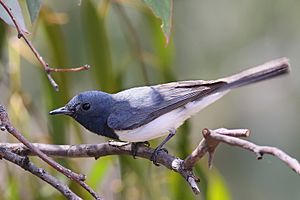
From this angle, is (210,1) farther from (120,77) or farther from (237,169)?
(120,77)

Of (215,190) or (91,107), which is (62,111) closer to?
(91,107)

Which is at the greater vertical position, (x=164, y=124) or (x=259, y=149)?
(x=259, y=149)

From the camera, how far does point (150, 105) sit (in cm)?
203

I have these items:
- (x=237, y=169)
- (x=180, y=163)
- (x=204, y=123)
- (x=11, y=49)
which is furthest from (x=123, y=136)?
(x=204, y=123)

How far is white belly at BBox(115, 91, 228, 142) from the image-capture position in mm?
1920

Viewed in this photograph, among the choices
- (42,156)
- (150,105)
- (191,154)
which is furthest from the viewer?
(150,105)

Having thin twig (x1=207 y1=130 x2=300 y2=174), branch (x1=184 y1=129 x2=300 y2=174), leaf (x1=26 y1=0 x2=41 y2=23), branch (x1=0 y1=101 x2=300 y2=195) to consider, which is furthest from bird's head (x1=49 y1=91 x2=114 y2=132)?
thin twig (x1=207 y1=130 x2=300 y2=174)

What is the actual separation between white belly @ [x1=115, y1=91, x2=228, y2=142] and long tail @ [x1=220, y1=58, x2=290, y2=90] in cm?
5

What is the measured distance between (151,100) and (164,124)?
0.11 metres

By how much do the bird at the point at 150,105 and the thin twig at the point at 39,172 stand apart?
0.51 metres

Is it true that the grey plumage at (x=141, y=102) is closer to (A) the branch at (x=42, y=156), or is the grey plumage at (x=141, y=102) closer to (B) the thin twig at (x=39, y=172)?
(B) the thin twig at (x=39, y=172)

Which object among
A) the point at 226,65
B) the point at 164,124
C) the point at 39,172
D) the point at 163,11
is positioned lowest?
the point at 226,65

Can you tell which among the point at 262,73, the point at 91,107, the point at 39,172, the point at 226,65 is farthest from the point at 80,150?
the point at 226,65

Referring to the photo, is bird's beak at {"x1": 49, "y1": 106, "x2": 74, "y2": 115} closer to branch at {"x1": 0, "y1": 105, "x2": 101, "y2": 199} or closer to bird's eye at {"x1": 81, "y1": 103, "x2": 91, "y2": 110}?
bird's eye at {"x1": 81, "y1": 103, "x2": 91, "y2": 110}
